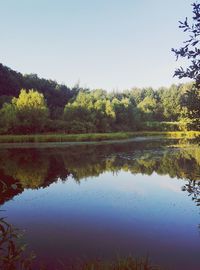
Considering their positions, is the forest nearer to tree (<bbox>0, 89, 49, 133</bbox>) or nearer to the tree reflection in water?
tree (<bbox>0, 89, 49, 133</bbox>)

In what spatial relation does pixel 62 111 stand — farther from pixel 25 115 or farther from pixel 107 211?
pixel 107 211

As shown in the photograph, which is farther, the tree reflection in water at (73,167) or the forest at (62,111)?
the forest at (62,111)

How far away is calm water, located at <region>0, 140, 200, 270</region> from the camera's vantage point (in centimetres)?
968

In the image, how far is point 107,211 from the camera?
46.9 ft

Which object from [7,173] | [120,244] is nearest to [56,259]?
[120,244]

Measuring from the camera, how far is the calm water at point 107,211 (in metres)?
9.68

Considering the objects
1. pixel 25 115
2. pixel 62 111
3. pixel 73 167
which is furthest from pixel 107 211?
pixel 62 111

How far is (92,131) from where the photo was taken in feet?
215

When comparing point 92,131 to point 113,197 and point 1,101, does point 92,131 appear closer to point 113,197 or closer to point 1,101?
point 1,101

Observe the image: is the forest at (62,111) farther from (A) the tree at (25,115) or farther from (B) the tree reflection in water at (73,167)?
(B) the tree reflection in water at (73,167)

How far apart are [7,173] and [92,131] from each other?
4233cm

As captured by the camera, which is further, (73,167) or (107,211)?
(73,167)

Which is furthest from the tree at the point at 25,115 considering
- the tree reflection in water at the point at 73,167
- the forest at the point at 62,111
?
the tree reflection in water at the point at 73,167

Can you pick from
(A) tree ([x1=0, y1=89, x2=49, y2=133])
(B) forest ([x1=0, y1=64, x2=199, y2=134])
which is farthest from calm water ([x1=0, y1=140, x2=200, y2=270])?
(A) tree ([x1=0, y1=89, x2=49, y2=133])
